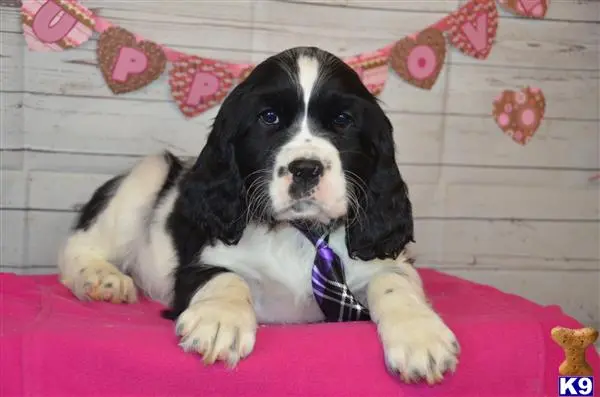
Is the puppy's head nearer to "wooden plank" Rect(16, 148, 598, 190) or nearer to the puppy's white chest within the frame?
the puppy's white chest

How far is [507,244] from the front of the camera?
13.6 ft

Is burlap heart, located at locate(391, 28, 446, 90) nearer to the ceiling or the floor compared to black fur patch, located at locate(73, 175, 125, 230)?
nearer to the ceiling

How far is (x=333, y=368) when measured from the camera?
1990 mm

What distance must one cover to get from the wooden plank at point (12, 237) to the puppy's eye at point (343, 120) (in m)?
1.92

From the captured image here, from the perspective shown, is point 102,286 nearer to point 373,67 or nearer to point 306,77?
point 306,77

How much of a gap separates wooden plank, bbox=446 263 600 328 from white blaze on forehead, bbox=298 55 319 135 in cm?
209

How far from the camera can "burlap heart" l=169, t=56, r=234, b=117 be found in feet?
11.9

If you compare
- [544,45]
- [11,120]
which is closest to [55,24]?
[11,120]

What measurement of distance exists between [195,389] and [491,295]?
60.9 inches

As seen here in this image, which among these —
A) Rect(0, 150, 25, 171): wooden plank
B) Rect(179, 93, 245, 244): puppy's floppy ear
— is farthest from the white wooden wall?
Rect(179, 93, 245, 244): puppy's floppy ear

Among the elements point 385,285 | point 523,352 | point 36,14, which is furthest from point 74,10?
point 523,352

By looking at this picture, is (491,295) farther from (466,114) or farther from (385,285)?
(466,114)

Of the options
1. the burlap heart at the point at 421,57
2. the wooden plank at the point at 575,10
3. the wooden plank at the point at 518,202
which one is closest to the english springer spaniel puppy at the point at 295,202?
the burlap heart at the point at 421,57

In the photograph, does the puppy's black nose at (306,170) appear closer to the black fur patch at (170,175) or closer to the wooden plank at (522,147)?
the black fur patch at (170,175)
